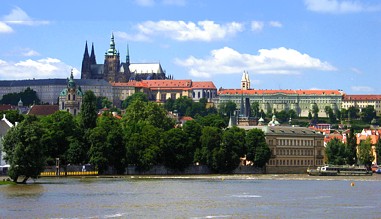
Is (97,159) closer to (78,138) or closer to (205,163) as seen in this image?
(78,138)

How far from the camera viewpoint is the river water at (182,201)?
2520 inches

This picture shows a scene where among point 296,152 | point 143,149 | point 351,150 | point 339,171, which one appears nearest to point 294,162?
point 296,152

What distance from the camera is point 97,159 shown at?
117m

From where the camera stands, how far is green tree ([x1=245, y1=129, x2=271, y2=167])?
144625mm

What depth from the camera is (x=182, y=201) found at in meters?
74.4

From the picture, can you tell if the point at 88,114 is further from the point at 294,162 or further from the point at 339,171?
the point at 294,162

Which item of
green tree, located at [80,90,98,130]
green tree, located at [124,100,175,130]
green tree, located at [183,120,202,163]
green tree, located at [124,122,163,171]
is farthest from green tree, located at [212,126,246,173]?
green tree, located at [124,100,175,130]

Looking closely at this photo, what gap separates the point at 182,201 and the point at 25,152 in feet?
69.5

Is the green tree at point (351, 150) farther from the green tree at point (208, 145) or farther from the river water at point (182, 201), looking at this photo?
the river water at point (182, 201)

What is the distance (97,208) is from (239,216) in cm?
1006

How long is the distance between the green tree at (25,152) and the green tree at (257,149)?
185 feet

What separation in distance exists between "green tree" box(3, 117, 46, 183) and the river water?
1.57m

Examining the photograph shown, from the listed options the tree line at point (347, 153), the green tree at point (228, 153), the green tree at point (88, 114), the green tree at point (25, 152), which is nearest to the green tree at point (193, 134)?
the green tree at point (228, 153)

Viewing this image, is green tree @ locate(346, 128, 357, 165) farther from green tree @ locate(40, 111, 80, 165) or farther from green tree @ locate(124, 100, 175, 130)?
green tree @ locate(40, 111, 80, 165)
